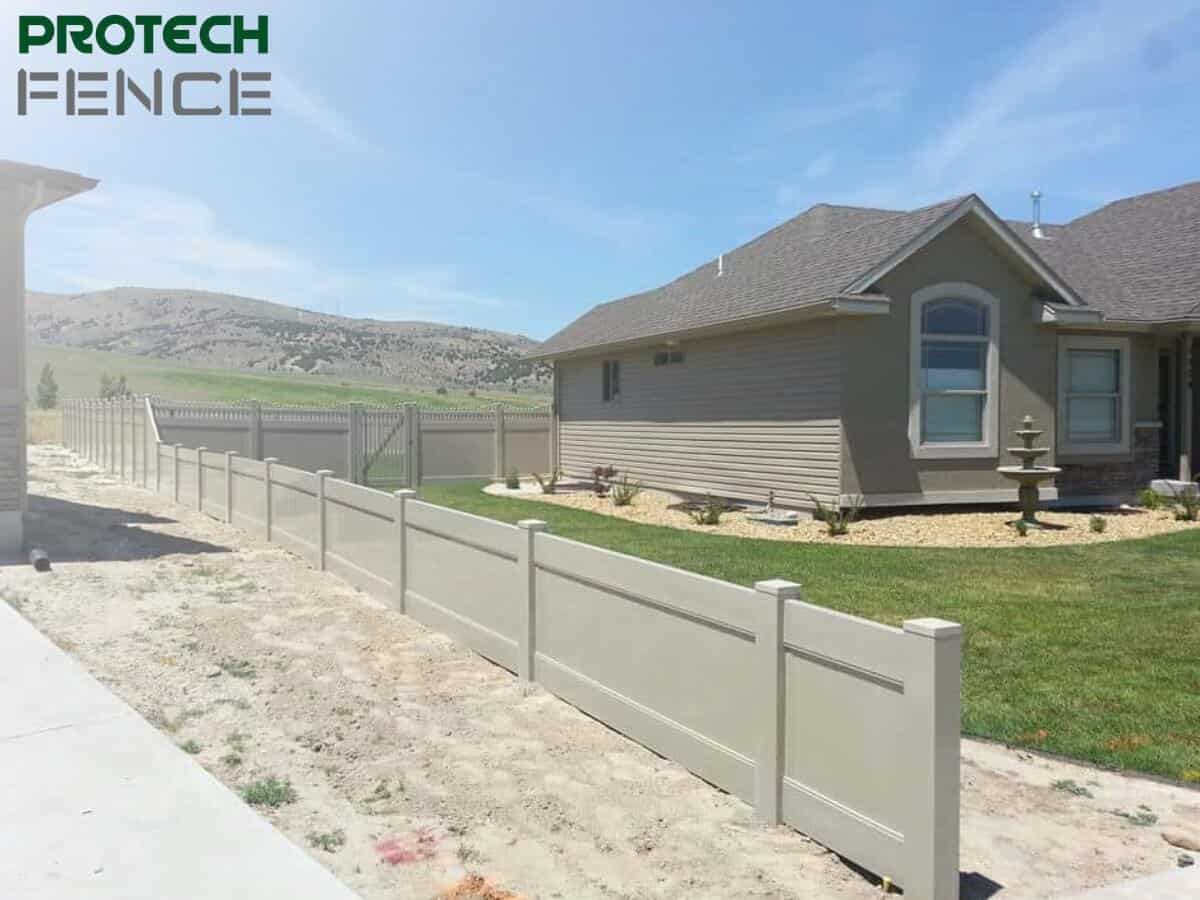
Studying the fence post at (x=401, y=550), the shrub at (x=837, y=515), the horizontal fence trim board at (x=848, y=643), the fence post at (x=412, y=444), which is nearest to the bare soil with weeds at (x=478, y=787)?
the fence post at (x=401, y=550)

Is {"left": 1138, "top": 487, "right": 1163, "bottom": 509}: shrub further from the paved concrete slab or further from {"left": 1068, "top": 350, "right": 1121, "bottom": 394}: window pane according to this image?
the paved concrete slab

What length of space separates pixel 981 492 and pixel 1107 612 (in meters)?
6.61

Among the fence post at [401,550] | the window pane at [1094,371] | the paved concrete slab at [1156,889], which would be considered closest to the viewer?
the paved concrete slab at [1156,889]

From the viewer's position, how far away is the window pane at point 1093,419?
16531 mm

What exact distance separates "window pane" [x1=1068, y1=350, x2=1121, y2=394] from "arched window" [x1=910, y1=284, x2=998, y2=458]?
2180 mm

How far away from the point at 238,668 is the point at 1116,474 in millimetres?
15009

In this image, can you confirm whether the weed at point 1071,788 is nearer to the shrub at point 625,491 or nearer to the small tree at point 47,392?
the shrub at point 625,491

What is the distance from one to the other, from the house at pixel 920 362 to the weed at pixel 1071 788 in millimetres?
9589

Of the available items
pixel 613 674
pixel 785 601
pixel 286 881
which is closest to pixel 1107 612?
pixel 613 674

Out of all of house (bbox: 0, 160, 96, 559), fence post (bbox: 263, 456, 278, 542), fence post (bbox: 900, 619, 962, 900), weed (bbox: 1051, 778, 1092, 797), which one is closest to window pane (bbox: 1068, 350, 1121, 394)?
fence post (bbox: 263, 456, 278, 542)

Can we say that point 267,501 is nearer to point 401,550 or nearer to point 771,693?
point 401,550

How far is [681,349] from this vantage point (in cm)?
1900

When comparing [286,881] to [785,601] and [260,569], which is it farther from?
[260,569]

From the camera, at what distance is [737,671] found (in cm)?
469
